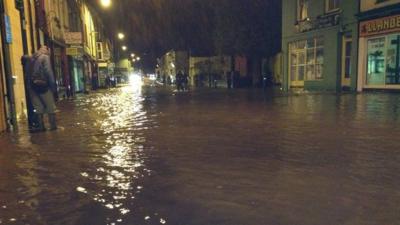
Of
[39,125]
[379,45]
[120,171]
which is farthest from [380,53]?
[120,171]

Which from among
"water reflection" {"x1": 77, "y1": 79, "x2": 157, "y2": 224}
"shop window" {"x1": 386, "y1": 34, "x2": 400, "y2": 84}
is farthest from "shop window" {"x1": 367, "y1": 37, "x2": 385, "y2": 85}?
"water reflection" {"x1": 77, "y1": 79, "x2": 157, "y2": 224}

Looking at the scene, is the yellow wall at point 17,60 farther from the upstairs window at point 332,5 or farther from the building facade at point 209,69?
the building facade at point 209,69

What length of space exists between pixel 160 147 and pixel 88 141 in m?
1.64

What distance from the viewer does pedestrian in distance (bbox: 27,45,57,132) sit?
26.0 feet

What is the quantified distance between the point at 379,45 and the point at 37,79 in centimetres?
1633

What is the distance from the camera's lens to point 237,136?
7.13m

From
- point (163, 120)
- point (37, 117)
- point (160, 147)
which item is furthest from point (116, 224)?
point (163, 120)

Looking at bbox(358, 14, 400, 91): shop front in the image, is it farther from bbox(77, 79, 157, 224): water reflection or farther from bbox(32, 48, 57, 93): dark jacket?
bbox(32, 48, 57, 93): dark jacket

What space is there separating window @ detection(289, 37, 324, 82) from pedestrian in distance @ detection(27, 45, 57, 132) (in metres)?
17.8

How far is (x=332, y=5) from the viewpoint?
21172 millimetres

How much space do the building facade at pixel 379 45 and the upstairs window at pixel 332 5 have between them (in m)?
2.37

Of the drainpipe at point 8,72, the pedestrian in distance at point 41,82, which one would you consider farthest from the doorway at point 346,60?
the drainpipe at point 8,72

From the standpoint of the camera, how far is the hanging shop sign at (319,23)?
805 inches

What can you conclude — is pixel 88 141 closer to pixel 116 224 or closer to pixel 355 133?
pixel 116 224
